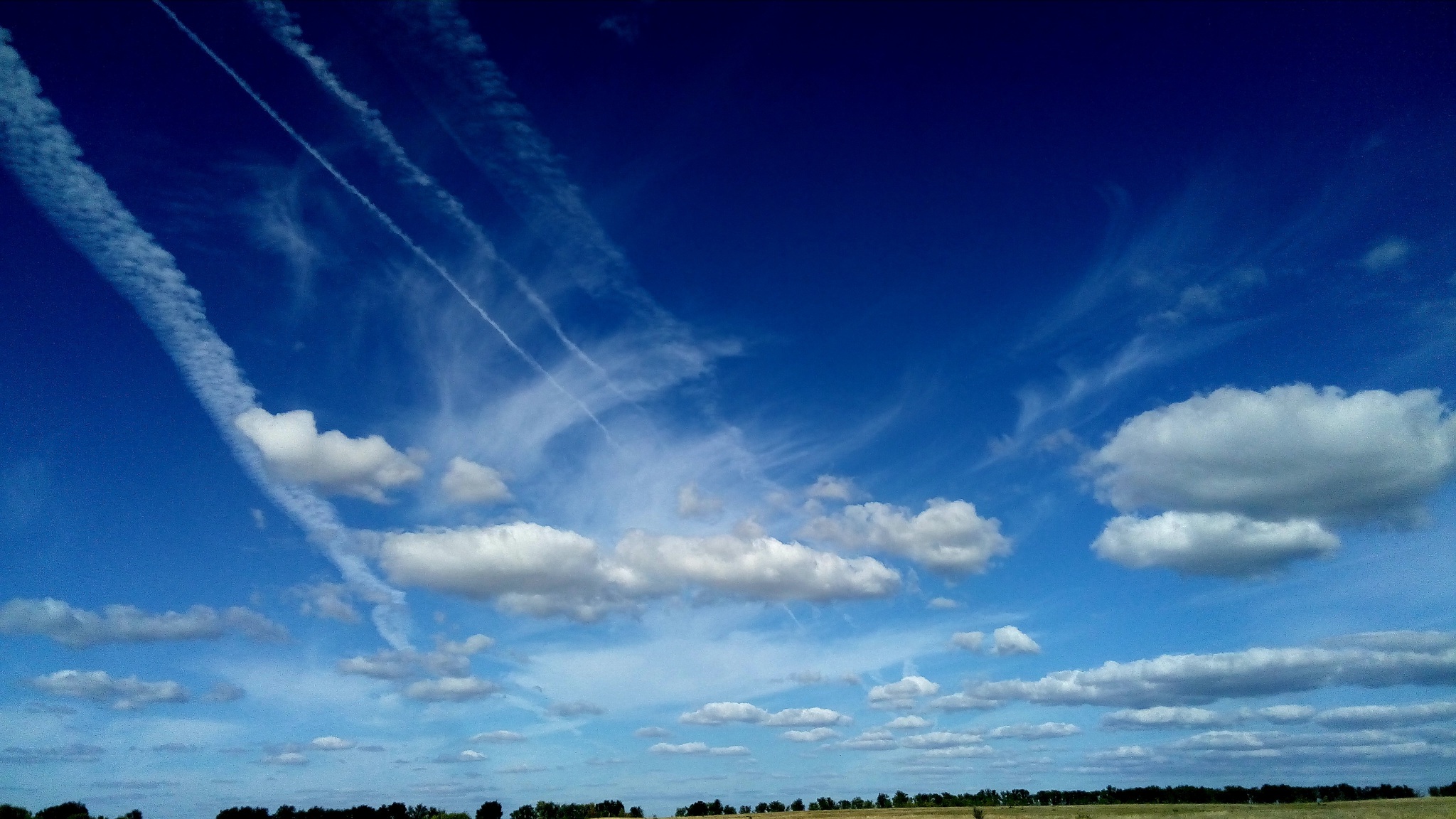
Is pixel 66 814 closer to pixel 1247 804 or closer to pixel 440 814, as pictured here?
pixel 440 814

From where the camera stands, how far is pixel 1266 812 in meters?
125

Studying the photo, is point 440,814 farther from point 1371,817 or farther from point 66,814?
point 1371,817

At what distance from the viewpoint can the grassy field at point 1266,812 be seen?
114 meters

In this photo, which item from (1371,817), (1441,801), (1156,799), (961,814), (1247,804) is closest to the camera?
(1371,817)

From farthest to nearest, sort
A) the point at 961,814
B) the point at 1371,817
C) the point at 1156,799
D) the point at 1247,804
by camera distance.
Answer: the point at 1156,799 → the point at 961,814 → the point at 1247,804 → the point at 1371,817

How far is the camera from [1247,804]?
14662cm

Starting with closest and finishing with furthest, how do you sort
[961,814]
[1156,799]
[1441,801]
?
[1441,801] < [961,814] < [1156,799]

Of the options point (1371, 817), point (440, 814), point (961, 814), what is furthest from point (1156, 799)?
point (440, 814)

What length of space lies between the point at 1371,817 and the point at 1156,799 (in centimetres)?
8431

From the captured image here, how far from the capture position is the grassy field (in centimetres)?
11362

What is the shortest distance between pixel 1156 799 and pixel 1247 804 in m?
42.0

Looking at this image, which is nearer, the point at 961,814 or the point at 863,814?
the point at 961,814

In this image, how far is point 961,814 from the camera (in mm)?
159625

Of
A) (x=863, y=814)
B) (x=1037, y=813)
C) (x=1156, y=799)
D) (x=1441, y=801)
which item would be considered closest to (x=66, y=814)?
(x=863, y=814)
